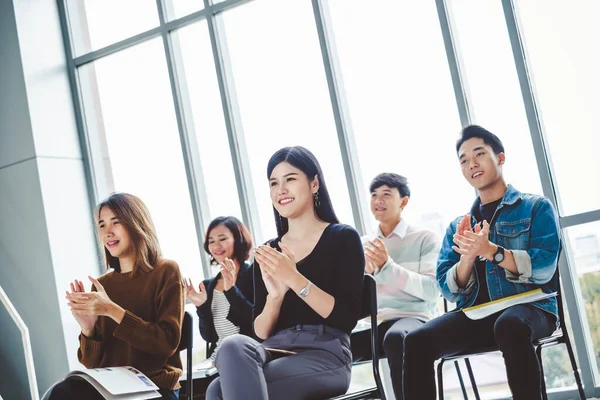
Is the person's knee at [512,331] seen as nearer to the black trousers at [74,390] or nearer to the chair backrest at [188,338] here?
the chair backrest at [188,338]

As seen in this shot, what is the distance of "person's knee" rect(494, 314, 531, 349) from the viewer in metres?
2.33

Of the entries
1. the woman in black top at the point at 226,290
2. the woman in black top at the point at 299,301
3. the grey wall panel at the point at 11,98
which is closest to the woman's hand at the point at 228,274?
the woman in black top at the point at 226,290

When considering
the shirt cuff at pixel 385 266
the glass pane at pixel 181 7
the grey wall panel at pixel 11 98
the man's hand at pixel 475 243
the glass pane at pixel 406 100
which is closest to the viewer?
the man's hand at pixel 475 243

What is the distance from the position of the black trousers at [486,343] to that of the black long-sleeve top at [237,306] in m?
1.21

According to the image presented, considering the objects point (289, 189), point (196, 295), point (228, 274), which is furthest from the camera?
point (196, 295)

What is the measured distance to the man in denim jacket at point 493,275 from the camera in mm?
2348

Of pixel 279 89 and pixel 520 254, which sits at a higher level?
pixel 279 89

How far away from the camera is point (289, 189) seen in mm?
2297

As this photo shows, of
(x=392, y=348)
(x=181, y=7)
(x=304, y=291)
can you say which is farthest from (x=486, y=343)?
(x=181, y=7)

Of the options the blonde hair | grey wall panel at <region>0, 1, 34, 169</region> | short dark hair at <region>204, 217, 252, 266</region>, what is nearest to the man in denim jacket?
the blonde hair

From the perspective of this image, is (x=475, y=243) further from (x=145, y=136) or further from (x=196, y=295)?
(x=145, y=136)

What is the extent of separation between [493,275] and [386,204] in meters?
0.98

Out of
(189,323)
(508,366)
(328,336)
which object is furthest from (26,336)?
(508,366)

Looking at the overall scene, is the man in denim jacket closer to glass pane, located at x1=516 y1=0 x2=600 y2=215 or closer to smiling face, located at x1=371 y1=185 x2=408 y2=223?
smiling face, located at x1=371 y1=185 x2=408 y2=223
